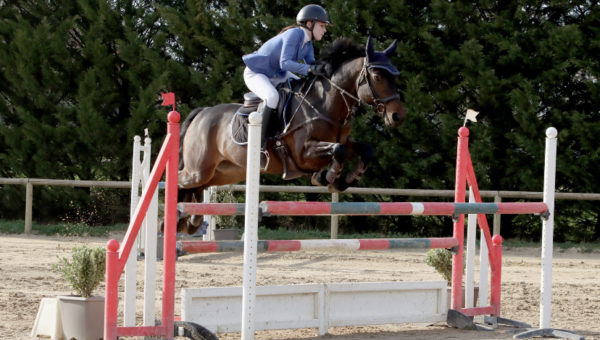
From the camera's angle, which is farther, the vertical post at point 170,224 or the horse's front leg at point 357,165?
the horse's front leg at point 357,165

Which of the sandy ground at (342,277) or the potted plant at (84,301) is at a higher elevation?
the potted plant at (84,301)

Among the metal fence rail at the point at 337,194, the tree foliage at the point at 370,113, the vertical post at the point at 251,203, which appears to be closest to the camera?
the vertical post at the point at 251,203

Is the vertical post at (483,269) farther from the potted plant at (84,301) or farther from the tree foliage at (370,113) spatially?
the tree foliage at (370,113)

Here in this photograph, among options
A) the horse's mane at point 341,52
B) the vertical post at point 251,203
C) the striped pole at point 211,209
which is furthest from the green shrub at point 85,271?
the horse's mane at point 341,52

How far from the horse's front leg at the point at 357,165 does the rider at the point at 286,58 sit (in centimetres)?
54

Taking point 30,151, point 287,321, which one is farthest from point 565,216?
point 30,151

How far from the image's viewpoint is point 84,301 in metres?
4.06

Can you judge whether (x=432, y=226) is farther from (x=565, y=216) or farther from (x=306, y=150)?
(x=306, y=150)

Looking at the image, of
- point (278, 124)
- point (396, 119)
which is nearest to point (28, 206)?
point (278, 124)

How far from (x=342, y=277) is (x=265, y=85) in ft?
7.92

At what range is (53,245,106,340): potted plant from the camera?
406 cm

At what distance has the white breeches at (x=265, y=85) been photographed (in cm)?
529

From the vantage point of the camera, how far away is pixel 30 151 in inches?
448

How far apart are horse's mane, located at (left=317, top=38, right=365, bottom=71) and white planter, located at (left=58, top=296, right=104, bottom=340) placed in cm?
225
